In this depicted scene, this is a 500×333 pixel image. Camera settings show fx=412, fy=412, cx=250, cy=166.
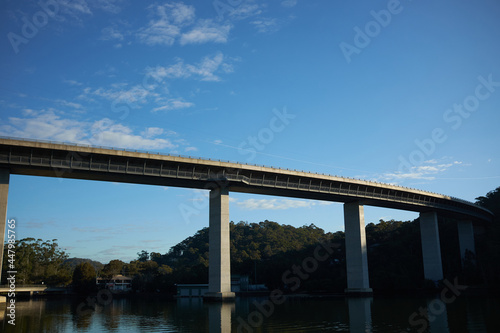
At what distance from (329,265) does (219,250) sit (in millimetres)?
48431

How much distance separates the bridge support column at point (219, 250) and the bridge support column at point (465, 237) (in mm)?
58418

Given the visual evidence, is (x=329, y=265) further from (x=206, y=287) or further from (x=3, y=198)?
(x=3, y=198)

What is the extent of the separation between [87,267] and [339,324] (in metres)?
102

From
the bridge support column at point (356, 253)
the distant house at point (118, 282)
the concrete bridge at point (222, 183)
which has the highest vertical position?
the concrete bridge at point (222, 183)

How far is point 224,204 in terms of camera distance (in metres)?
56.2

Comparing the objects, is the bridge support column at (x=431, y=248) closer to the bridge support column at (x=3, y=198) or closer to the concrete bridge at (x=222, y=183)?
the concrete bridge at (x=222, y=183)

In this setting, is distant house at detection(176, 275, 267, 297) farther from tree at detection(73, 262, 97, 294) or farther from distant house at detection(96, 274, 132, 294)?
distant house at detection(96, 274, 132, 294)

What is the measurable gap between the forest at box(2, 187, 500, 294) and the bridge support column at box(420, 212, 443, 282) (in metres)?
2.30

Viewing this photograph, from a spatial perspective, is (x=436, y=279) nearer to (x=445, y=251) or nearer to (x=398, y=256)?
(x=398, y=256)

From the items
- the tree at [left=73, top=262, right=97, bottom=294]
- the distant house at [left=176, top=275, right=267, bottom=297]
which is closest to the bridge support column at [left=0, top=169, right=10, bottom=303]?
the distant house at [left=176, top=275, right=267, bottom=297]

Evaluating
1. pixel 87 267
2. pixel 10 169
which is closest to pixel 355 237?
pixel 10 169

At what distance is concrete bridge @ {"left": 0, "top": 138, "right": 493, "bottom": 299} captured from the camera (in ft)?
154


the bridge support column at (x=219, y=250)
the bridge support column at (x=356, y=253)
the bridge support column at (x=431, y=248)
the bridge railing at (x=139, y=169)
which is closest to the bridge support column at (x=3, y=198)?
the bridge railing at (x=139, y=169)

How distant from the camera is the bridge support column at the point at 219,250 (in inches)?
2121
